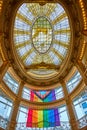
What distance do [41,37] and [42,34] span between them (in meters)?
0.41

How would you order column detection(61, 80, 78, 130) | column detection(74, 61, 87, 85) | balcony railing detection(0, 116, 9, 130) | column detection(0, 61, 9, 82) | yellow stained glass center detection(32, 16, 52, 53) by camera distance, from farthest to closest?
yellow stained glass center detection(32, 16, 52, 53)
column detection(0, 61, 9, 82)
column detection(74, 61, 87, 85)
column detection(61, 80, 78, 130)
balcony railing detection(0, 116, 9, 130)

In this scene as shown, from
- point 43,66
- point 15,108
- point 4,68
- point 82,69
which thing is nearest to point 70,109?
point 82,69

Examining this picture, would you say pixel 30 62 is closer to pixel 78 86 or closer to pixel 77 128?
pixel 78 86

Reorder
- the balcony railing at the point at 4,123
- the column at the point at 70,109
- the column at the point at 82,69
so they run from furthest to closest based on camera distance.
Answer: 1. the column at the point at 82,69
2. the column at the point at 70,109
3. the balcony railing at the point at 4,123

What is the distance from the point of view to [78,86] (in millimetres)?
20188

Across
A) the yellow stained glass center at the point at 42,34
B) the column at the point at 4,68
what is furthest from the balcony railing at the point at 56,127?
the yellow stained glass center at the point at 42,34

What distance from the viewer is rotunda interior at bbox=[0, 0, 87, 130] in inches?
693

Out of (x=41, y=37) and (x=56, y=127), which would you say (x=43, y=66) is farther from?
(x=56, y=127)

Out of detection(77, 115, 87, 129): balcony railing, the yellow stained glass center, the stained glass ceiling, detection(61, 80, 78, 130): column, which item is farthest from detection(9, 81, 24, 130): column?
the yellow stained glass center

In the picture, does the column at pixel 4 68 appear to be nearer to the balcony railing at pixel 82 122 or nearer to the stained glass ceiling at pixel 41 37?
the stained glass ceiling at pixel 41 37

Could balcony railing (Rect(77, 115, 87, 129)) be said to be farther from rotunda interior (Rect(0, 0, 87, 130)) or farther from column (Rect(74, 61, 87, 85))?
column (Rect(74, 61, 87, 85))

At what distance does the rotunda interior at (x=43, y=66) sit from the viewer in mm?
17609

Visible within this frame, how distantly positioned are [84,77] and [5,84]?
7212 millimetres

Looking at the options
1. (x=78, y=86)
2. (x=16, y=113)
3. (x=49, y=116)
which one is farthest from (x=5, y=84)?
(x=78, y=86)
